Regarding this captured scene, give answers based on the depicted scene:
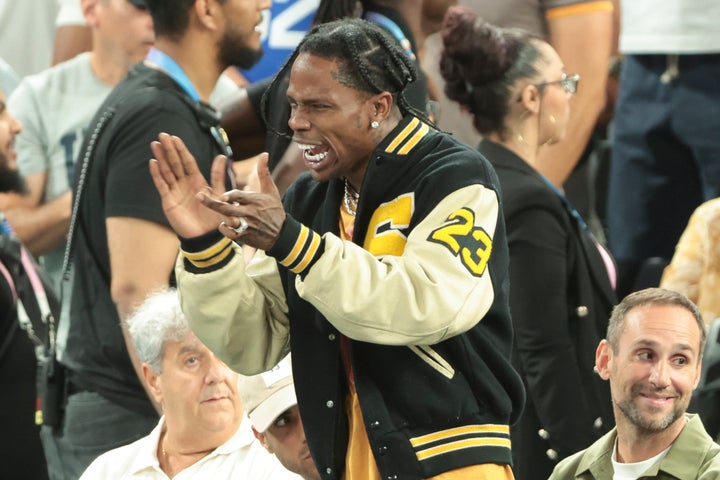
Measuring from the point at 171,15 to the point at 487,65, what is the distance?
38.6 inches

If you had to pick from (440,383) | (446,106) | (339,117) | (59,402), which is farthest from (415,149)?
(446,106)

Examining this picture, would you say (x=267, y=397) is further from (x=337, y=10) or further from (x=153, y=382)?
(x=337, y=10)

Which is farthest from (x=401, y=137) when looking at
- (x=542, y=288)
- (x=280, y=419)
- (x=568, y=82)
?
A: (x=568, y=82)

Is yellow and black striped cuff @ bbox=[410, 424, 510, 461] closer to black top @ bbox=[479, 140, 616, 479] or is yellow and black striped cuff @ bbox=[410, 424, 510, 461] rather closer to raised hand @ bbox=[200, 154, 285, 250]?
raised hand @ bbox=[200, 154, 285, 250]

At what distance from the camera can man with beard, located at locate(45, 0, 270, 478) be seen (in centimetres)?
452

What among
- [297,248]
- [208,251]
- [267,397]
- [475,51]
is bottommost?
[267,397]

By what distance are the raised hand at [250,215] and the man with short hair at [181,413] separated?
1401 millimetres

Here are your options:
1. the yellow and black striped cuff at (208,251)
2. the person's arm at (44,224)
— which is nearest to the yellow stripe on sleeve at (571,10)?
the person's arm at (44,224)

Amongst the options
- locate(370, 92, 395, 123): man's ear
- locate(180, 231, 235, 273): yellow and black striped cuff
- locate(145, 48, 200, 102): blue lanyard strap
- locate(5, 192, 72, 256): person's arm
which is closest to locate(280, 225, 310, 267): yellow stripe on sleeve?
locate(180, 231, 235, 273): yellow and black striped cuff

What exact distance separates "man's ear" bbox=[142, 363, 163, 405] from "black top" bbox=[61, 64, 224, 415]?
22 centimetres

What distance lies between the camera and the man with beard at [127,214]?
4523mm

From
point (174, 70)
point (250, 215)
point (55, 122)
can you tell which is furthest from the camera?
point (55, 122)

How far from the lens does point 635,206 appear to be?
6.12 metres

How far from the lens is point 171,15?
4.79m
